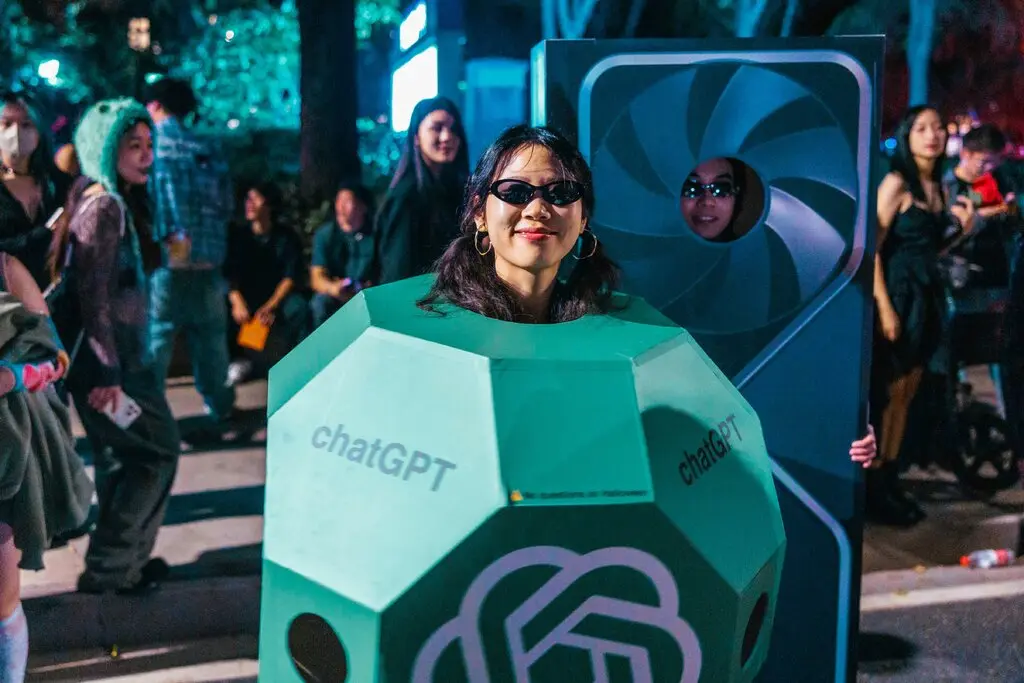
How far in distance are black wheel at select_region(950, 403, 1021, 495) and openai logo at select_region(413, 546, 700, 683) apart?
4.54 meters

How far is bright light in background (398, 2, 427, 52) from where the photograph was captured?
11047 millimetres

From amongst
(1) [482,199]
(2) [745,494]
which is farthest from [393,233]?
(2) [745,494]

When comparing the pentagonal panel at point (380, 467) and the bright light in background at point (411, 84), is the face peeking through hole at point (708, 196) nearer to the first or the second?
the pentagonal panel at point (380, 467)

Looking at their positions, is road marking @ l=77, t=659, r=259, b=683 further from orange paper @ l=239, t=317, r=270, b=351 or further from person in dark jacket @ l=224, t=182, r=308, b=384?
person in dark jacket @ l=224, t=182, r=308, b=384

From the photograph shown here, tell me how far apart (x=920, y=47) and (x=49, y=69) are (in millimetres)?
10332

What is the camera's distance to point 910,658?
3.81 meters

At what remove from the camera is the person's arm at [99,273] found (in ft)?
12.2

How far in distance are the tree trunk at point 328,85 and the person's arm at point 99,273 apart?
19.2ft

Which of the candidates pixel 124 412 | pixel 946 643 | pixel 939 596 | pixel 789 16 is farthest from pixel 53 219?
pixel 789 16

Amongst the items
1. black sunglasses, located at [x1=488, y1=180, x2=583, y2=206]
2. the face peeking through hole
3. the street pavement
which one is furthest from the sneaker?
black sunglasses, located at [x1=488, y1=180, x2=583, y2=206]

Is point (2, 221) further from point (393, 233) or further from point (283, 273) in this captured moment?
point (283, 273)

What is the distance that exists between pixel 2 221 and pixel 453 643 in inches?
95.2

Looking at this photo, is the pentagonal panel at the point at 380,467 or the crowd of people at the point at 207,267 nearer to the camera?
the pentagonal panel at the point at 380,467

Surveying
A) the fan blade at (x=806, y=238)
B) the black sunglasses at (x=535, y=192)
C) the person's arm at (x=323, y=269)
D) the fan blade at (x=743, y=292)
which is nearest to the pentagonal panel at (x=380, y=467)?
the black sunglasses at (x=535, y=192)
